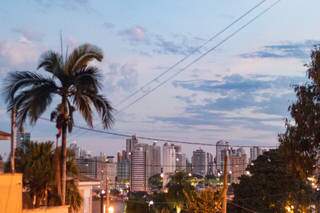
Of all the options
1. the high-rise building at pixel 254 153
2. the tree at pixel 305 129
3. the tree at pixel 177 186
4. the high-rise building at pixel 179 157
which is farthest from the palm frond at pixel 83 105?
the high-rise building at pixel 179 157

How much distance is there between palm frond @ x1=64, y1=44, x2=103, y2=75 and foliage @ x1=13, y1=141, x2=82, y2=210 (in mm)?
8493

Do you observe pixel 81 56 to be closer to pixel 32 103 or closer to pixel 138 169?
pixel 32 103

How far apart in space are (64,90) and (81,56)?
3.96 ft

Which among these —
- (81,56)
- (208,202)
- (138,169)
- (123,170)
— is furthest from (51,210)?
(138,169)

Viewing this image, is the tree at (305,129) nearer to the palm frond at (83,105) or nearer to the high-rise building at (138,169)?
the palm frond at (83,105)

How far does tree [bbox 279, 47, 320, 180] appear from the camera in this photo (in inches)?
583

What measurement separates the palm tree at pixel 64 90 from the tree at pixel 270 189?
33687mm

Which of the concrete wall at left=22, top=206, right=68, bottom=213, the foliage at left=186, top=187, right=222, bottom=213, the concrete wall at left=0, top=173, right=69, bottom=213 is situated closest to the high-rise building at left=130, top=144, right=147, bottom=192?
the foliage at left=186, top=187, right=222, bottom=213

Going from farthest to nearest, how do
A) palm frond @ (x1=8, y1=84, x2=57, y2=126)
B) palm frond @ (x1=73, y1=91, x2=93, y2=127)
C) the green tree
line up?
the green tree < palm frond @ (x1=73, y1=91, x2=93, y2=127) < palm frond @ (x1=8, y1=84, x2=57, y2=126)

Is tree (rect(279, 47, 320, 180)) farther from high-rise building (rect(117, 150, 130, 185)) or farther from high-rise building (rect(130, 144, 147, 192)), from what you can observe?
high-rise building (rect(117, 150, 130, 185))

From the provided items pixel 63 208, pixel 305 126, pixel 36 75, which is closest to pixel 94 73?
pixel 36 75

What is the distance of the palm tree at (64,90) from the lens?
66.3 feet

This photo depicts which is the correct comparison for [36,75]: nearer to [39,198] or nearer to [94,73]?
[94,73]

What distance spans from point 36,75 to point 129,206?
6545 cm
